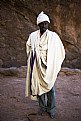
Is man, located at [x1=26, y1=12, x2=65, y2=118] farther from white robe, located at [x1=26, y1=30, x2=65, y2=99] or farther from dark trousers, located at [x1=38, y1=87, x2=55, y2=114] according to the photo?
dark trousers, located at [x1=38, y1=87, x2=55, y2=114]

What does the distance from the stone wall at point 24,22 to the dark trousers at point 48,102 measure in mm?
4141

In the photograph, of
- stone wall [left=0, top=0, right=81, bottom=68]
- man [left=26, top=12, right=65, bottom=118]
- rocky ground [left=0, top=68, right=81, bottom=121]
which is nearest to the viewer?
man [left=26, top=12, right=65, bottom=118]

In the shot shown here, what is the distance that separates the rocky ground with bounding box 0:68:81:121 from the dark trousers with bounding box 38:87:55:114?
0.12 meters

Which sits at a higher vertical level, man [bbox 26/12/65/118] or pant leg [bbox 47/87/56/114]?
man [bbox 26/12/65/118]

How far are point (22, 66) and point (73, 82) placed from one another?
5.41 ft

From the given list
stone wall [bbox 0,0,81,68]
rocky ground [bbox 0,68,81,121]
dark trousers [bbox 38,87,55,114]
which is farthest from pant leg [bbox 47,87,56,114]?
stone wall [bbox 0,0,81,68]

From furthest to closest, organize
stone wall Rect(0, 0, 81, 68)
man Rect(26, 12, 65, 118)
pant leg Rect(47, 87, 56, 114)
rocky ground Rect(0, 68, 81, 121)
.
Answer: stone wall Rect(0, 0, 81, 68) < rocky ground Rect(0, 68, 81, 121) < pant leg Rect(47, 87, 56, 114) < man Rect(26, 12, 65, 118)

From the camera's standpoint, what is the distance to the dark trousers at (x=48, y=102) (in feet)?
17.5

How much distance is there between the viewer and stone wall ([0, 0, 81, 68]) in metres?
9.47

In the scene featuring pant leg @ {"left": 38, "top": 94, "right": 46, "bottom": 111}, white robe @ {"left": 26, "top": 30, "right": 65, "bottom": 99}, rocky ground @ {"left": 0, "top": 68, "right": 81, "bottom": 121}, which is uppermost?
white robe @ {"left": 26, "top": 30, "right": 65, "bottom": 99}

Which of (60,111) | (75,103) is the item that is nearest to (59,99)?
(75,103)

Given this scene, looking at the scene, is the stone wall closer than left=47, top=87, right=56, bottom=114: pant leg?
No

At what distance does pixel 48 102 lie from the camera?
545 cm

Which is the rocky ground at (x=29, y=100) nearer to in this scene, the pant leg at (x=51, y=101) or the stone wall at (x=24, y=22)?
the pant leg at (x=51, y=101)
